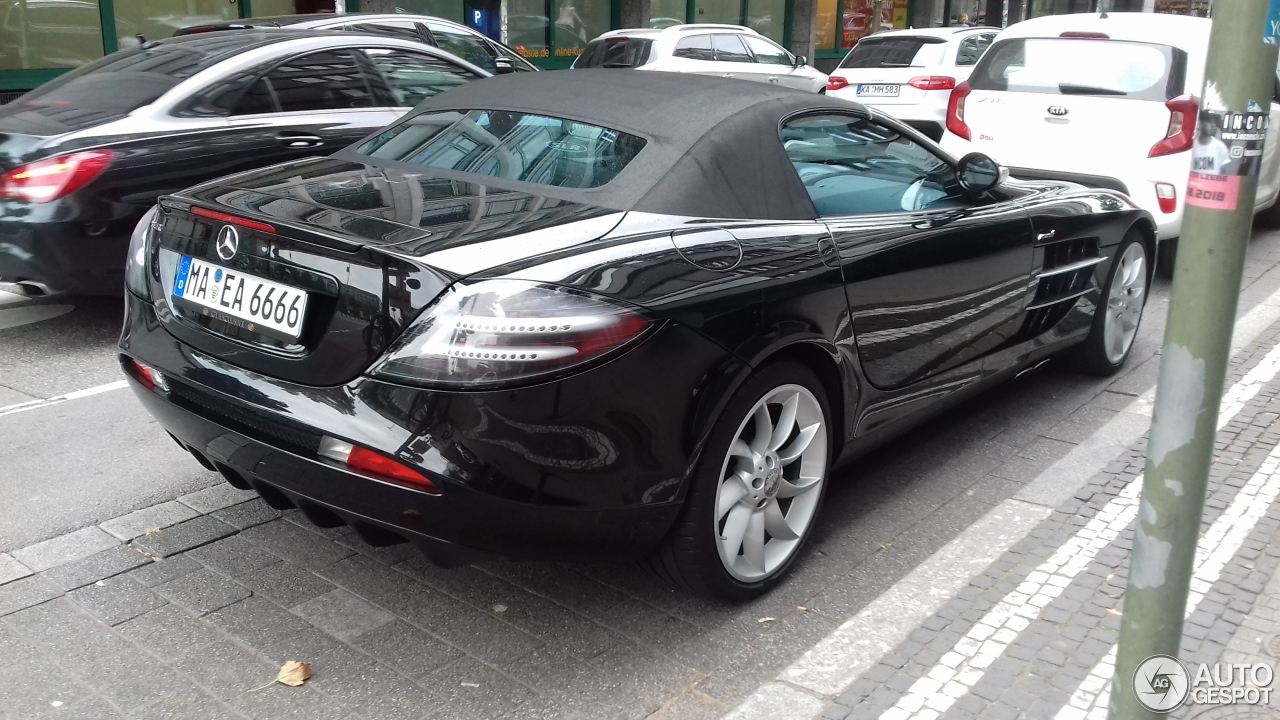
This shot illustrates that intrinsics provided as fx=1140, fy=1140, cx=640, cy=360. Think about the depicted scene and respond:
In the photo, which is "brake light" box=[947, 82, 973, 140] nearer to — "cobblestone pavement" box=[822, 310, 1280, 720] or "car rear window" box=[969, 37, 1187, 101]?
"car rear window" box=[969, 37, 1187, 101]

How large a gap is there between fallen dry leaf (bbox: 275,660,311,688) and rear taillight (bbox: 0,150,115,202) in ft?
11.4

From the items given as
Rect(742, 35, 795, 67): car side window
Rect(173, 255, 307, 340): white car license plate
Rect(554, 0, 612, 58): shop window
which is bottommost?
Rect(173, 255, 307, 340): white car license plate

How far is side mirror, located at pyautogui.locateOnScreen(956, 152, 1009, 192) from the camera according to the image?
166 inches

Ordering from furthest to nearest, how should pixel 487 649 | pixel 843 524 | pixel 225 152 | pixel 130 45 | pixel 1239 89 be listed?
pixel 130 45 < pixel 225 152 < pixel 843 524 < pixel 487 649 < pixel 1239 89

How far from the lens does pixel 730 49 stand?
51.7 feet

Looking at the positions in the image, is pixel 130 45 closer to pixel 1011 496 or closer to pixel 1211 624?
pixel 1011 496

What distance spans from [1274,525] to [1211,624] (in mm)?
911

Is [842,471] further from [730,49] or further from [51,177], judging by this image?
[730,49]

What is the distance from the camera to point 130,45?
Answer: 6.93 metres

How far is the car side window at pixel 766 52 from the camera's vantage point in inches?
637

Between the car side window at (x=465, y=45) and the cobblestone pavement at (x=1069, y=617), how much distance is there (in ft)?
18.6

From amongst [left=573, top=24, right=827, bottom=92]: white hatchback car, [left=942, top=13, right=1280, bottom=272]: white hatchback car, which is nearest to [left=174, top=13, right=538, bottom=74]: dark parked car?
[left=942, top=13, right=1280, bottom=272]: white hatchback car

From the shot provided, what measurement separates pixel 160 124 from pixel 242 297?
128 inches

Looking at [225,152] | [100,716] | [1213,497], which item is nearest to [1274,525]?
[1213,497]
